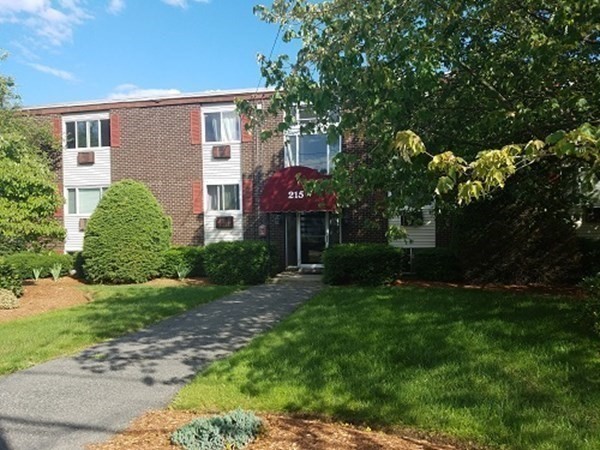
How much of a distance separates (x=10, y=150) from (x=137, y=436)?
34.5ft

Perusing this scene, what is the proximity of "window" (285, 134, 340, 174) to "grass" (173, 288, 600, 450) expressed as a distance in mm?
9724

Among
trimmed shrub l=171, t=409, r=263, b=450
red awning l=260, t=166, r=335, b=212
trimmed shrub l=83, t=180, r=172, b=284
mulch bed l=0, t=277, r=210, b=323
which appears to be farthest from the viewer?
trimmed shrub l=83, t=180, r=172, b=284

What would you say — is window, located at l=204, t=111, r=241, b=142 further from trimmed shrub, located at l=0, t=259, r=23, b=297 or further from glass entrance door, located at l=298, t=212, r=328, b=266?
trimmed shrub, located at l=0, t=259, r=23, b=297

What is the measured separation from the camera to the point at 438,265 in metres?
14.2

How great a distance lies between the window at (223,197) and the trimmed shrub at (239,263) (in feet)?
12.1

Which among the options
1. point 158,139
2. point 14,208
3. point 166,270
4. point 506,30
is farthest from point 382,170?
point 158,139

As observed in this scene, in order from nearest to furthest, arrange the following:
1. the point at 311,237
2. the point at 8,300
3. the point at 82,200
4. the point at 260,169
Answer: the point at 8,300 → the point at 311,237 → the point at 260,169 → the point at 82,200

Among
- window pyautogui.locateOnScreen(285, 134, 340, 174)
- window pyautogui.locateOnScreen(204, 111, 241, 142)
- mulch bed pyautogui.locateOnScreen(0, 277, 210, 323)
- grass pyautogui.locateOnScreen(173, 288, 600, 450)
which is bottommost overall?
mulch bed pyautogui.locateOnScreen(0, 277, 210, 323)

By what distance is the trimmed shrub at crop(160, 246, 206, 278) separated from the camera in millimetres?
16219

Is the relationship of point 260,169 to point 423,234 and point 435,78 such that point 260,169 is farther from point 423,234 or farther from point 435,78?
point 435,78

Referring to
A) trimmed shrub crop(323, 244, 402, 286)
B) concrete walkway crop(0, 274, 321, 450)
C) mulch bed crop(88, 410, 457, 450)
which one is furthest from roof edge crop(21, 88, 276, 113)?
mulch bed crop(88, 410, 457, 450)

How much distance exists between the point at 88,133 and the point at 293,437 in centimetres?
1846

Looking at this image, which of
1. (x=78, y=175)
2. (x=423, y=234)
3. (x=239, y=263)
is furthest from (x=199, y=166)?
(x=423, y=234)

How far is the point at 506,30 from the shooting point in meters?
6.52
